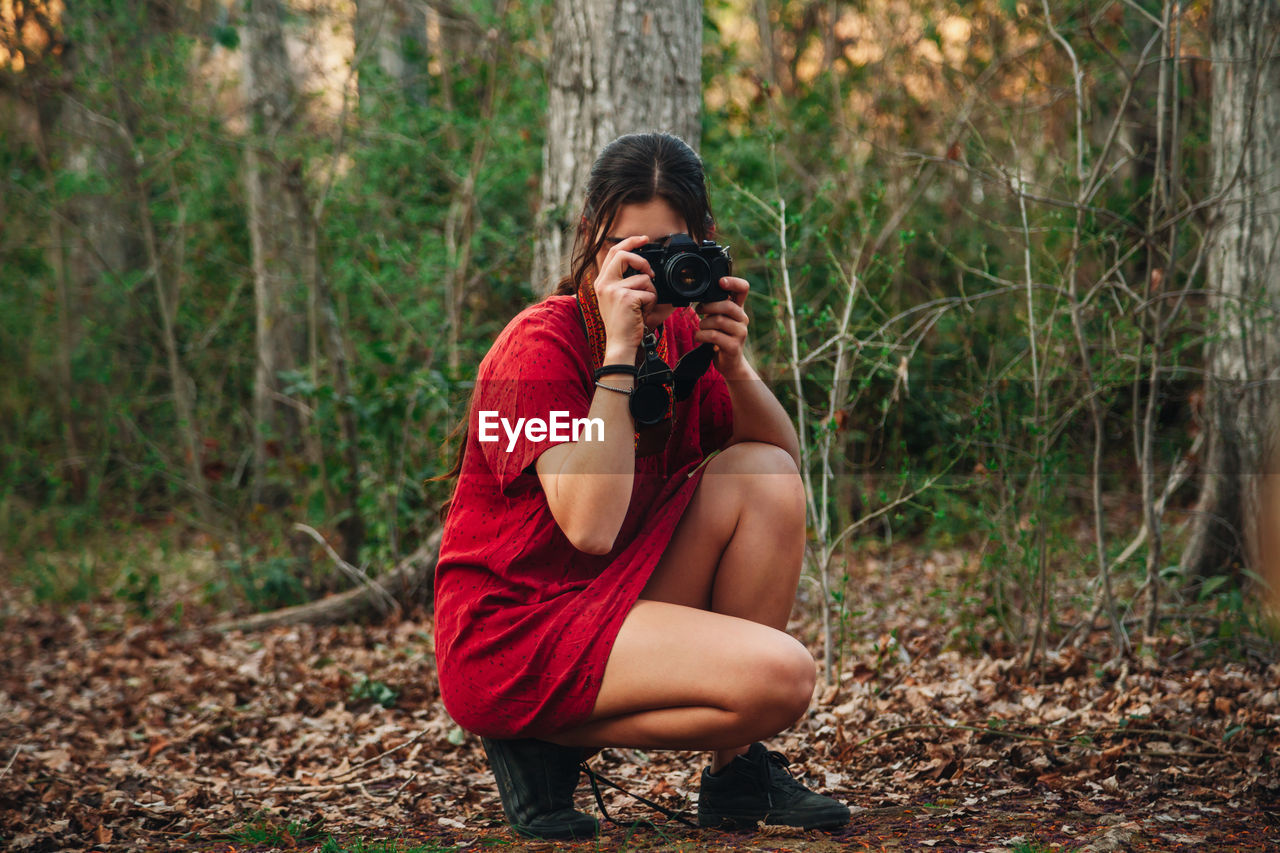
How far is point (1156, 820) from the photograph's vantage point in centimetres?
209

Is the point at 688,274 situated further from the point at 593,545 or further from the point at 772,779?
the point at 772,779

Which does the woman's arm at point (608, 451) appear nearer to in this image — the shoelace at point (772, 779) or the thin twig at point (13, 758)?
the shoelace at point (772, 779)

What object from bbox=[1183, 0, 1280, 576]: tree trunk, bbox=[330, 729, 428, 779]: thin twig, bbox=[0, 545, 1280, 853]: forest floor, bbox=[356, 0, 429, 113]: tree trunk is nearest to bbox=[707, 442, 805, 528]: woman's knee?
bbox=[0, 545, 1280, 853]: forest floor

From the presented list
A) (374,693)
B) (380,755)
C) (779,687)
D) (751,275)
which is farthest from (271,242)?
(779,687)

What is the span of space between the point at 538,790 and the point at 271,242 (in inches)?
203

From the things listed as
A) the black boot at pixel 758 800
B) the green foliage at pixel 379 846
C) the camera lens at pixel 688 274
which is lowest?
the green foliage at pixel 379 846

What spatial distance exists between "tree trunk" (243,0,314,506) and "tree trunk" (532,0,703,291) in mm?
2563

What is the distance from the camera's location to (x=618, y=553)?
7.07ft

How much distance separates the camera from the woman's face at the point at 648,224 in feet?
6.57

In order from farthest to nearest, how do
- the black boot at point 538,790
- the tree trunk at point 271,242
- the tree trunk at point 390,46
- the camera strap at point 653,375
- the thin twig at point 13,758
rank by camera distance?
the tree trunk at point 271,242, the tree trunk at point 390,46, the thin twig at point 13,758, the black boot at point 538,790, the camera strap at point 653,375

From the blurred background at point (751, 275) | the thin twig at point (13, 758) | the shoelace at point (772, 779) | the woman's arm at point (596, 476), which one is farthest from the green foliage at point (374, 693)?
the woman's arm at point (596, 476)

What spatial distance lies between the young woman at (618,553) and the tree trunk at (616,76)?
1.45 meters

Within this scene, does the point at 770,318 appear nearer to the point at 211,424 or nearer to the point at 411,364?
the point at 411,364

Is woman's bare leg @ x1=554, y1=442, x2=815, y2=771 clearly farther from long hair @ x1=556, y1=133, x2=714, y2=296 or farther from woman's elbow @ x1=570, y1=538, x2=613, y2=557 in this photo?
long hair @ x1=556, y1=133, x2=714, y2=296
